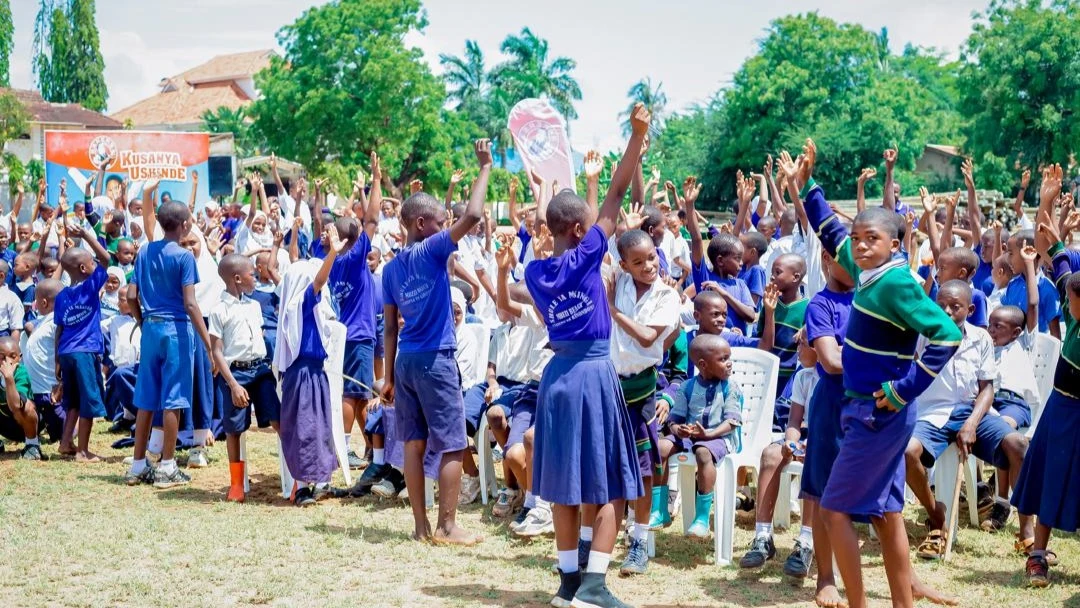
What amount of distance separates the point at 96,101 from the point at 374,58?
39.5 meters

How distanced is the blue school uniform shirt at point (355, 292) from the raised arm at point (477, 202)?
2403 mm

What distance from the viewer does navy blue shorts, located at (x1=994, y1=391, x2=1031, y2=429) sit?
7137 millimetres

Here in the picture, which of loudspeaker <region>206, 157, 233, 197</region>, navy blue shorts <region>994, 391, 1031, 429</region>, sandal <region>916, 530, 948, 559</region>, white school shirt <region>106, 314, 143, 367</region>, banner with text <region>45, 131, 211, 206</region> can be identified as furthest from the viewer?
loudspeaker <region>206, 157, 233, 197</region>

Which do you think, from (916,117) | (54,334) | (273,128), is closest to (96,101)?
(273,128)

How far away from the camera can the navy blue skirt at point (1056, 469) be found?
5.89 metres

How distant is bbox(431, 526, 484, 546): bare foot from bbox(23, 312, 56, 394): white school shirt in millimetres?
4752

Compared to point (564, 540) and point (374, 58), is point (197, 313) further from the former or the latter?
point (374, 58)

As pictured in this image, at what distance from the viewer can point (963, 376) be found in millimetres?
6789

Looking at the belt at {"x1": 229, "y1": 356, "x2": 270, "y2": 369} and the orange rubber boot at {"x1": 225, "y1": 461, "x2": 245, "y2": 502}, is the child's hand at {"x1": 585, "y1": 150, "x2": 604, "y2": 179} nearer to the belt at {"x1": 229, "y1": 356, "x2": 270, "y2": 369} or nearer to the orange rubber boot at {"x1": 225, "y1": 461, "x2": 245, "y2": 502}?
the belt at {"x1": 229, "y1": 356, "x2": 270, "y2": 369}

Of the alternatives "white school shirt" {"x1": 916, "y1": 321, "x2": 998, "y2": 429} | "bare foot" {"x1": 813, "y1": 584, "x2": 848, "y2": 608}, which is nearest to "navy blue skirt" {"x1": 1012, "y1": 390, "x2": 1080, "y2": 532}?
"white school shirt" {"x1": 916, "y1": 321, "x2": 998, "y2": 429}

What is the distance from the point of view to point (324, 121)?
137 feet

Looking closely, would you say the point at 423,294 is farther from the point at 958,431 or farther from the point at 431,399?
the point at 958,431

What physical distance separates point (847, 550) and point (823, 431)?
24.0 inches

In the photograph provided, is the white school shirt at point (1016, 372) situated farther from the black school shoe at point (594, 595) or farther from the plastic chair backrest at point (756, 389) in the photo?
the black school shoe at point (594, 595)
